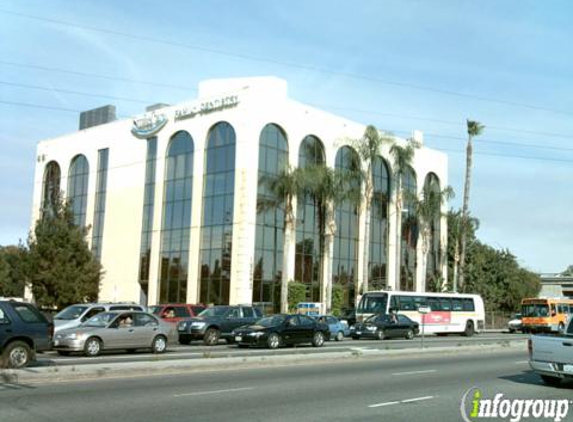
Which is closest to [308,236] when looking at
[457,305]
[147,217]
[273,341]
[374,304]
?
[374,304]

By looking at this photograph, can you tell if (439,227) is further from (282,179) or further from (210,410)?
(210,410)

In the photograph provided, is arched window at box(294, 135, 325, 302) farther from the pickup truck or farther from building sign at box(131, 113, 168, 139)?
the pickup truck

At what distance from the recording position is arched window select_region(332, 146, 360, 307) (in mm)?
53062

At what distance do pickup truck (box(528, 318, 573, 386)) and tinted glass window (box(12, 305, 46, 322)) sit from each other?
11.9 meters

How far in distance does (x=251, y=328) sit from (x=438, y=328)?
2123 centimetres

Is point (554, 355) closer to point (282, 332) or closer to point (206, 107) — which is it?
point (282, 332)

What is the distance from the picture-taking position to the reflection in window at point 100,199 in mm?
57931

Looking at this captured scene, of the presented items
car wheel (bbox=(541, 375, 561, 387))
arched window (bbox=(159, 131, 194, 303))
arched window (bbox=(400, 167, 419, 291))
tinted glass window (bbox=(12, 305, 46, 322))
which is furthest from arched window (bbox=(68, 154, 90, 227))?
car wheel (bbox=(541, 375, 561, 387))

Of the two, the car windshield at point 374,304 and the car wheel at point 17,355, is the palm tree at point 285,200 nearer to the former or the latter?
the car windshield at point 374,304

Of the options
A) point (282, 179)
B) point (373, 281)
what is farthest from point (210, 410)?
point (373, 281)

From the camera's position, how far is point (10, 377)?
13711 millimetres


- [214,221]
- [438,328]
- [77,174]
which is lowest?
[438,328]

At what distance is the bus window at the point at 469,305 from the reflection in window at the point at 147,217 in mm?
23831

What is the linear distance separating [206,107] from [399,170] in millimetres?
16490
